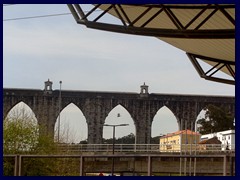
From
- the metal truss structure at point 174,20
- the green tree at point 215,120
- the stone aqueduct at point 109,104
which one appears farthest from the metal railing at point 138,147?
the metal truss structure at point 174,20

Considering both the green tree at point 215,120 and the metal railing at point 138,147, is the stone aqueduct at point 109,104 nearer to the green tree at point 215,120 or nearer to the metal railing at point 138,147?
the green tree at point 215,120

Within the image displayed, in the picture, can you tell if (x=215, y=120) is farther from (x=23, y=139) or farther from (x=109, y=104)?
(x=23, y=139)

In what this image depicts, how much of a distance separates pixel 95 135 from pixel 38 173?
2955 cm

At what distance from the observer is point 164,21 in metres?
14.4

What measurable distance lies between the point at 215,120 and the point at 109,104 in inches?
547

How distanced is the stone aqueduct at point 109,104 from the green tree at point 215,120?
1679 millimetres

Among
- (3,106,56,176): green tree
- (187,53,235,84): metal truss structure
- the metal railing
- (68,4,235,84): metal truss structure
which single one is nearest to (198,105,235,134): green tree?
the metal railing

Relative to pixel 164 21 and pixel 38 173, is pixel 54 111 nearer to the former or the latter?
pixel 38 173

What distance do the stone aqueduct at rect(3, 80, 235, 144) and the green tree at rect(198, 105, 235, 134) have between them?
1679mm

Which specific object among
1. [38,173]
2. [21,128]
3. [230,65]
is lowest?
[38,173]

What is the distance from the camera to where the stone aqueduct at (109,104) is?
51.2 metres

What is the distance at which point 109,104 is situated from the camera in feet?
172
